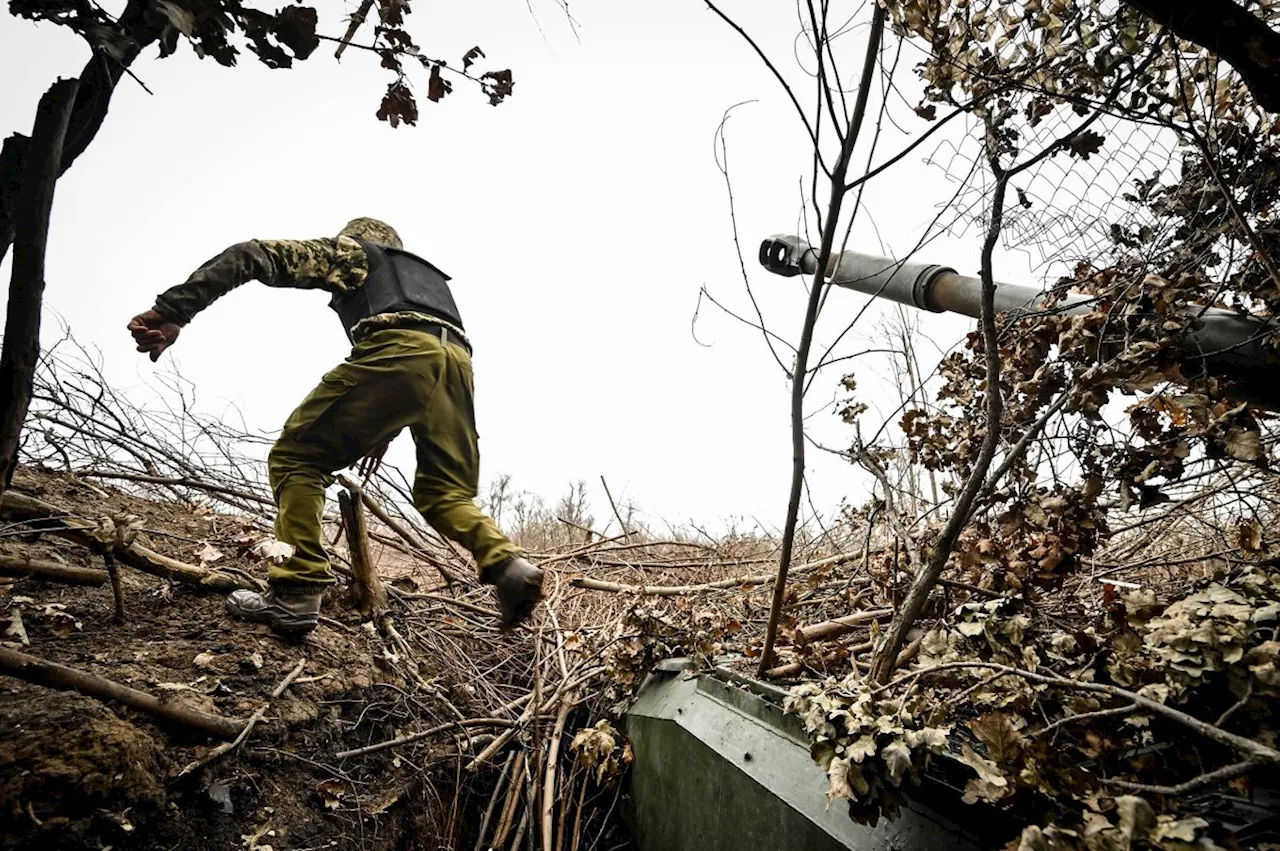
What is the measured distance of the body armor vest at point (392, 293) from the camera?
9.33ft

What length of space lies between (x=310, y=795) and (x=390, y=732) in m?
0.49

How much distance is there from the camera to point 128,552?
2416 millimetres

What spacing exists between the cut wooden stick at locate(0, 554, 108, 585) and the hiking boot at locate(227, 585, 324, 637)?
1.57ft

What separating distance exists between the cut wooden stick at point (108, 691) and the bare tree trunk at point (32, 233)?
1321mm

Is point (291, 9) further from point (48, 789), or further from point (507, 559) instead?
point (507, 559)

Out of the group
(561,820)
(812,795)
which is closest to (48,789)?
(561,820)

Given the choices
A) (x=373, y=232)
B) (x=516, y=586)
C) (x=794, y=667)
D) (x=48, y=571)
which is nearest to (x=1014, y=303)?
(x=794, y=667)

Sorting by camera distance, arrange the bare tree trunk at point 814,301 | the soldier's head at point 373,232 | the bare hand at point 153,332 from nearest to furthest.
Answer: the bare tree trunk at point 814,301 < the bare hand at point 153,332 < the soldier's head at point 373,232

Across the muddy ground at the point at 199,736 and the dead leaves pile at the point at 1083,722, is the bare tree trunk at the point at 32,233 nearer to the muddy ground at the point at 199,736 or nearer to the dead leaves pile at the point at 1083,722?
the muddy ground at the point at 199,736

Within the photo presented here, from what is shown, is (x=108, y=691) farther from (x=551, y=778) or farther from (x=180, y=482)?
(x=180, y=482)

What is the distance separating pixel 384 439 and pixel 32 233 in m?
2.16

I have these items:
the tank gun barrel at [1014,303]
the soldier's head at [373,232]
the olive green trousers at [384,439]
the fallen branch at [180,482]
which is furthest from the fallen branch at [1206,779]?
the fallen branch at [180,482]

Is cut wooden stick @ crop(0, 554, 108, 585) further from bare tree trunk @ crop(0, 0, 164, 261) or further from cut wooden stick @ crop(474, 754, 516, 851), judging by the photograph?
bare tree trunk @ crop(0, 0, 164, 261)

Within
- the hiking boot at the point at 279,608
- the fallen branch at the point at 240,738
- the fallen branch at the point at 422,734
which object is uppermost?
the hiking boot at the point at 279,608
